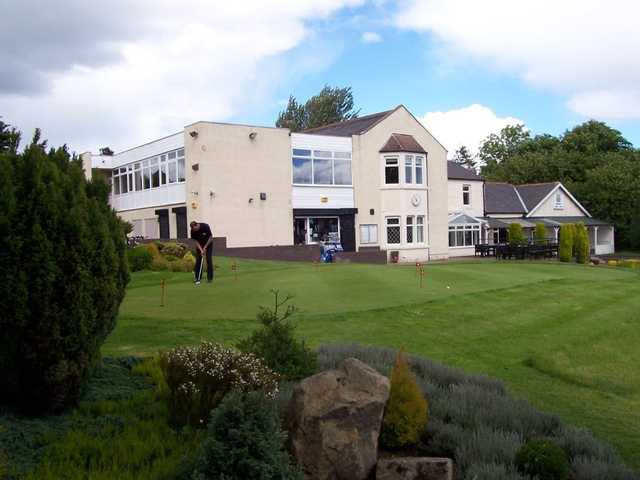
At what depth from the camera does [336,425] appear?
524 cm

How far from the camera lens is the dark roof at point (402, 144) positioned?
130 ft

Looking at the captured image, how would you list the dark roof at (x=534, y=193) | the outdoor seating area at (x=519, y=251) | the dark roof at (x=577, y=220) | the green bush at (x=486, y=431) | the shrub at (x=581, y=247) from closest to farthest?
the green bush at (x=486, y=431)
the outdoor seating area at (x=519, y=251)
the shrub at (x=581, y=247)
the dark roof at (x=577, y=220)
the dark roof at (x=534, y=193)

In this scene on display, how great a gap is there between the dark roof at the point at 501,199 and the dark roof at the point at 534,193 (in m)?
0.86

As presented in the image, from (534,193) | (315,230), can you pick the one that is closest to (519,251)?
(315,230)

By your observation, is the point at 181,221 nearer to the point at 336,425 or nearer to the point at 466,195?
the point at 466,195

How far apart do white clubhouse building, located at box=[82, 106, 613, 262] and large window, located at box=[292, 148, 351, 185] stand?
0.06 m

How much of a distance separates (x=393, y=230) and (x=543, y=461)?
114 ft

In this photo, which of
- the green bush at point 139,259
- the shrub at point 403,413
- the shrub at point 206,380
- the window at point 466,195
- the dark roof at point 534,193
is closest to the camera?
the shrub at point 403,413

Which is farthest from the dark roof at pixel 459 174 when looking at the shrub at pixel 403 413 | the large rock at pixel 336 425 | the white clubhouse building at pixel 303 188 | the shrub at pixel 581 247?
the large rock at pixel 336 425

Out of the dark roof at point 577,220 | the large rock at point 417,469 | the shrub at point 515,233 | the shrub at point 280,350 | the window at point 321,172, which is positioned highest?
the window at point 321,172

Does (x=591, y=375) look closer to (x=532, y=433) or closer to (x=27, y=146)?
(x=532, y=433)

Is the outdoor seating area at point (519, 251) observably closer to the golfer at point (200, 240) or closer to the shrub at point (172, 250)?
the shrub at point (172, 250)

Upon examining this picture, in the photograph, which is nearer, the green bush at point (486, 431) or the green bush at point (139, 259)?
the green bush at point (486, 431)

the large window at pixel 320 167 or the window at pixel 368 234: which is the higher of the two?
the large window at pixel 320 167
